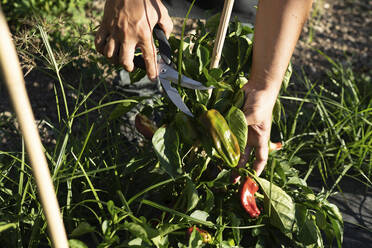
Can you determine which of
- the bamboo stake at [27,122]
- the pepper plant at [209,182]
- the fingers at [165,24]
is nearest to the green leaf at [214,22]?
the pepper plant at [209,182]

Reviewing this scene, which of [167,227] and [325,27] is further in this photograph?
[325,27]

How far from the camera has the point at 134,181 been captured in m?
1.30

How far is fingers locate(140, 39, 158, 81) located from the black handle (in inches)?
1.4

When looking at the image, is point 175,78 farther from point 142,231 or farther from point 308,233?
point 308,233

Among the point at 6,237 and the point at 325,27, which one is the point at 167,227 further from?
the point at 325,27

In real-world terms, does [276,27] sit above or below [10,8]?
above

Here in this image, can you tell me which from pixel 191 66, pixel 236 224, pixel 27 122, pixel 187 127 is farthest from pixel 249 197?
pixel 27 122

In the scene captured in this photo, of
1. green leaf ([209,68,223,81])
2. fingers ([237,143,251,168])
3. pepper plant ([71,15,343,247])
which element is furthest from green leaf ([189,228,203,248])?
green leaf ([209,68,223,81])

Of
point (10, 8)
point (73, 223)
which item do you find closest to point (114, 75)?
point (10, 8)

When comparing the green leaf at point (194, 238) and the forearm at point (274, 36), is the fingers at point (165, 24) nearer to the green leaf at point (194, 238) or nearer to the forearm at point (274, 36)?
the forearm at point (274, 36)

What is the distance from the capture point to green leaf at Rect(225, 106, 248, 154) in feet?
3.12

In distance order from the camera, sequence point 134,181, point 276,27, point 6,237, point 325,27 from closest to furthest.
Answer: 1. point 276,27
2. point 6,237
3. point 134,181
4. point 325,27

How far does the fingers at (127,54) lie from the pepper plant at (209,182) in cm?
11

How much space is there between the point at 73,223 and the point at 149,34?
60cm
